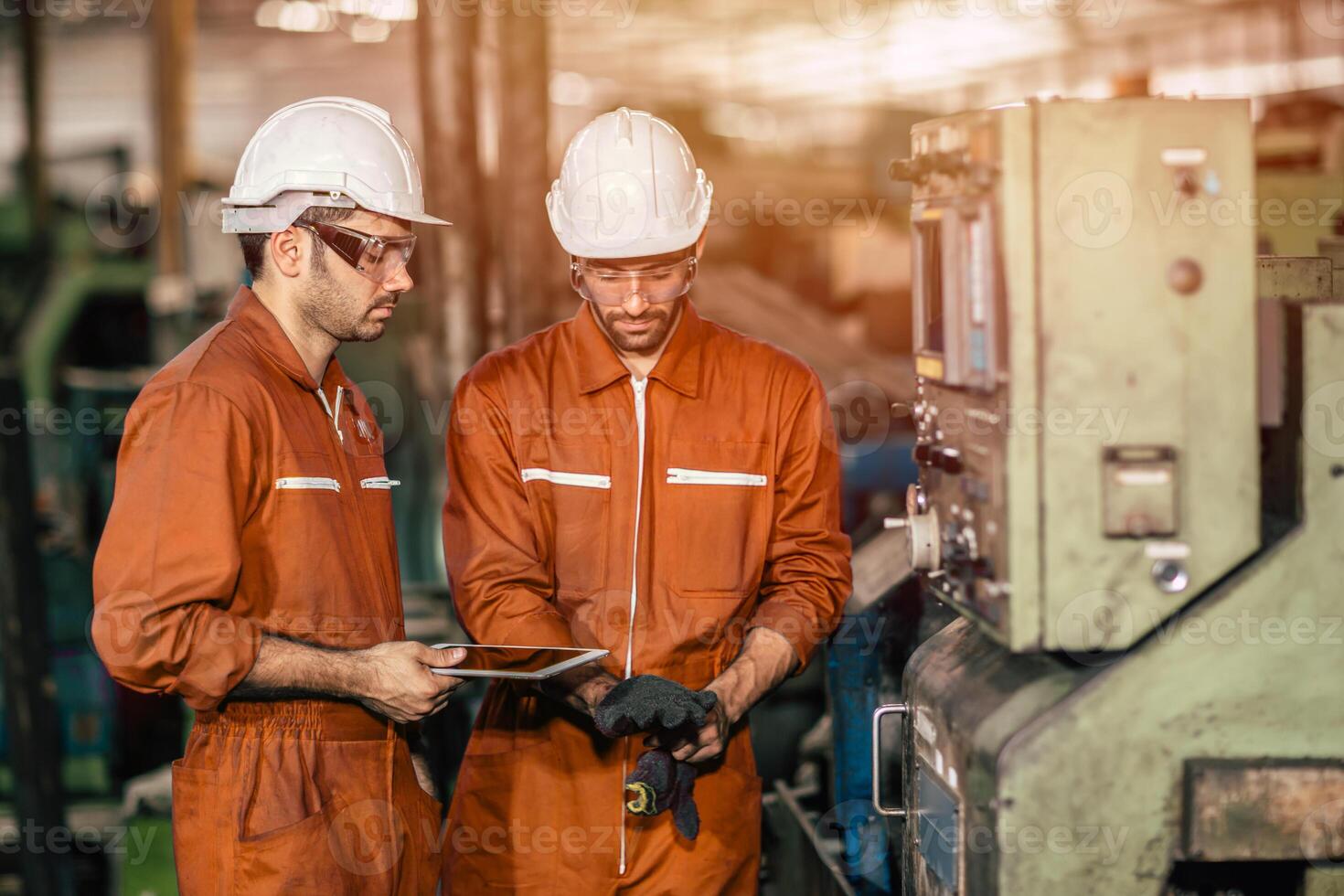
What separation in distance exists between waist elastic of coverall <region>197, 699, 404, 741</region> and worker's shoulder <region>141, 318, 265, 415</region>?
0.40m

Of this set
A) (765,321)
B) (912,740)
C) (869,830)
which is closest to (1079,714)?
(912,740)

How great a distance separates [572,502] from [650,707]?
38cm

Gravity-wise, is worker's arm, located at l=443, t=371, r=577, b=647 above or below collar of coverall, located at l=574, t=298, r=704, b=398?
below

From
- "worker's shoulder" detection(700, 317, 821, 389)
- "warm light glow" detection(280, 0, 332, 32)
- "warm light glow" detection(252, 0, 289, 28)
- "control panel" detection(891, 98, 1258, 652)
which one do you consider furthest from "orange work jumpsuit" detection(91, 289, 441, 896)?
"warm light glow" detection(252, 0, 289, 28)

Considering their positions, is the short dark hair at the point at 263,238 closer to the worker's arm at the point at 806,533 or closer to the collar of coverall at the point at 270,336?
the collar of coverall at the point at 270,336

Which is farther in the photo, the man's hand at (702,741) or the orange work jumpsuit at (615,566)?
the orange work jumpsuit at (615,566)

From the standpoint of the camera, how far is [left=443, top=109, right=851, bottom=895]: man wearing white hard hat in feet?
6.09

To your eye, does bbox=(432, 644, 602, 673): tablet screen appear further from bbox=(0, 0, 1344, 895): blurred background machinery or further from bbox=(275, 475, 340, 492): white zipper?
bbox=(0, 0, 1344, 895): blurred background machinery

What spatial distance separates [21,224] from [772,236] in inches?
191

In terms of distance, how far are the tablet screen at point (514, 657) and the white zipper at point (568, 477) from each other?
26cm

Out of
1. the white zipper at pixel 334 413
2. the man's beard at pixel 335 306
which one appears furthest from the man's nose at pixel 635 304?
the white zipper at pixel 334 413

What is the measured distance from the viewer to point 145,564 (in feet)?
5.03

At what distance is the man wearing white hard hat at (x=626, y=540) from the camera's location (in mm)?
1856

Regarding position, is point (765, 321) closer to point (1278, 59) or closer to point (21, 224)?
point (21, 224)
